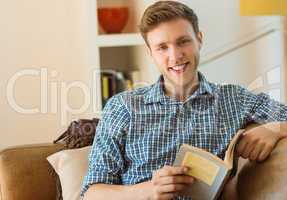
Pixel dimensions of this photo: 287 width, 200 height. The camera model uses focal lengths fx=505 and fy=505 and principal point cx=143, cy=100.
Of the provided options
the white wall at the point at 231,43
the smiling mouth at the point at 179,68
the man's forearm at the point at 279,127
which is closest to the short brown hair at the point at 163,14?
the smiling mouth at the point at 179,68

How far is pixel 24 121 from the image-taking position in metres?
2.50

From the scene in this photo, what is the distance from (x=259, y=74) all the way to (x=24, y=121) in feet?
3.85

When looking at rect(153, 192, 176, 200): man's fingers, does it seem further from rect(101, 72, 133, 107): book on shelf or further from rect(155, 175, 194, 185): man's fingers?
rect(101, 72, 133, 107): book on shelf

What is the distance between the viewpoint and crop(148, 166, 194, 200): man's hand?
1281mm

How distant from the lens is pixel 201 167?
1.28 metres

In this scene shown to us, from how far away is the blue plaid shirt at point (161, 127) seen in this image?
1510 mm

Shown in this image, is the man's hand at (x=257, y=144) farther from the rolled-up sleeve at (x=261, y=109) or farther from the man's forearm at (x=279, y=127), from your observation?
the rolled-up sleeve at (x=261, y=109)

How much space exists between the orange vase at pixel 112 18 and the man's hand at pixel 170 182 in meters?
1.42

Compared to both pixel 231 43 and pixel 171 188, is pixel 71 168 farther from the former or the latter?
pixel 231 43

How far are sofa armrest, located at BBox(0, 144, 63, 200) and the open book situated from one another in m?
0.58

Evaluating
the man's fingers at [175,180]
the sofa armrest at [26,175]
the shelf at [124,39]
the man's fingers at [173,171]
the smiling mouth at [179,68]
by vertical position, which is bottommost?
the sofa armrest at [26,175]

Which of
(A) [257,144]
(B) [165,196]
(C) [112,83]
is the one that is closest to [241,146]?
(A) [257,144]

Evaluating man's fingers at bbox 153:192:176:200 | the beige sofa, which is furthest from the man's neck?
man's fingers at bbox 153:192:176:200

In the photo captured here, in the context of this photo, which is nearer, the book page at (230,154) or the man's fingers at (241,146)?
the book page at (230,154)
